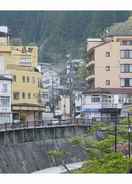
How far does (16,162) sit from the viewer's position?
8.89 meters

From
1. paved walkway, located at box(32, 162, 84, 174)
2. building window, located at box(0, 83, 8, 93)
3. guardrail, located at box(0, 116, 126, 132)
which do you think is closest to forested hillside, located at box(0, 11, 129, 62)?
building window, located at box(0, 83, 8, 93)

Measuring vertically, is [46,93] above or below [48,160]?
above

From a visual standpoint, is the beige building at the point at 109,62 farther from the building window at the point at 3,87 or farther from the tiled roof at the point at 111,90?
the building window at the point at 3,87

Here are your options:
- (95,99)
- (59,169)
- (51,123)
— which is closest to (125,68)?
(95,99)

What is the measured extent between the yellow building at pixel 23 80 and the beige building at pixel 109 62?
0.50 meters

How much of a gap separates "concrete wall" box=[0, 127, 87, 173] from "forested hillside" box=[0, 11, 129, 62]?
689 millimetres

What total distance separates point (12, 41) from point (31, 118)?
74cm

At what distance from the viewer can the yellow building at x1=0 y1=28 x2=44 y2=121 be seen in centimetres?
887

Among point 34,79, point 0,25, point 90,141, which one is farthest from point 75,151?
point 0,25

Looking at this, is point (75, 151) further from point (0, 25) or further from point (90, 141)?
point (0, 25)

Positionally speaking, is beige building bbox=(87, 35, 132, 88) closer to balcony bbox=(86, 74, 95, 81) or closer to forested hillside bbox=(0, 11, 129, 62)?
balcony bbox=(86, 74, 95, 81)

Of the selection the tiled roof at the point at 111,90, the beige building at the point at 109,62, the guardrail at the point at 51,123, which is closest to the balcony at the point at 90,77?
the beige building at the point at 109,62

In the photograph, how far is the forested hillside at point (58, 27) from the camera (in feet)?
28.3

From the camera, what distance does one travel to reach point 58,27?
8.84m
